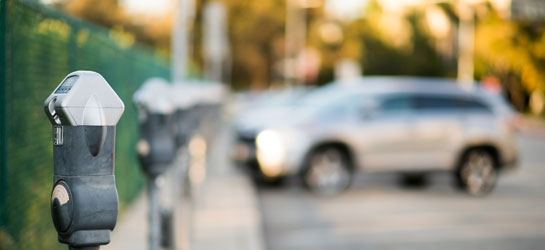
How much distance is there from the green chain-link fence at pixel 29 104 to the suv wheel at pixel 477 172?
690 centimetres

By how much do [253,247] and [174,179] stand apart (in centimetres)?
93

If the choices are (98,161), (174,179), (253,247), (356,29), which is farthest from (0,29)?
(356,29)

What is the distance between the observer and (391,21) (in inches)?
2094

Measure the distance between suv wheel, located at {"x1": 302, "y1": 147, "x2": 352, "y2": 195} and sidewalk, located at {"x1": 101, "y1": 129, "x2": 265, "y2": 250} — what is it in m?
0.86

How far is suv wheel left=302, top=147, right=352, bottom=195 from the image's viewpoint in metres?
11.3

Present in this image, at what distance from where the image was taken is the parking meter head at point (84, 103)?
2.75 m

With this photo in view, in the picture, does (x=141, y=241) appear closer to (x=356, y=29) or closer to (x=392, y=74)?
(x=392, y=74)

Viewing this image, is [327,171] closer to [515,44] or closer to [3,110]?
[3,110]

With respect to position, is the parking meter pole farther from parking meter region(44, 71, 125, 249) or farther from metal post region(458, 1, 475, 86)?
metal post region(458, 1, 475, 86)

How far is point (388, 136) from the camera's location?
11.4 metres

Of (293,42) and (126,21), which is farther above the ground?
(126,21)

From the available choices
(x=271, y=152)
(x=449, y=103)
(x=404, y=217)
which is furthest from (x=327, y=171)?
(x=449, y=103)

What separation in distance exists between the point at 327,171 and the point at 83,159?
8.67 meters

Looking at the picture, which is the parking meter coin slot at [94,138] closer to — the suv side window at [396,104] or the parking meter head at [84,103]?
the parking meter head at [84,103]
